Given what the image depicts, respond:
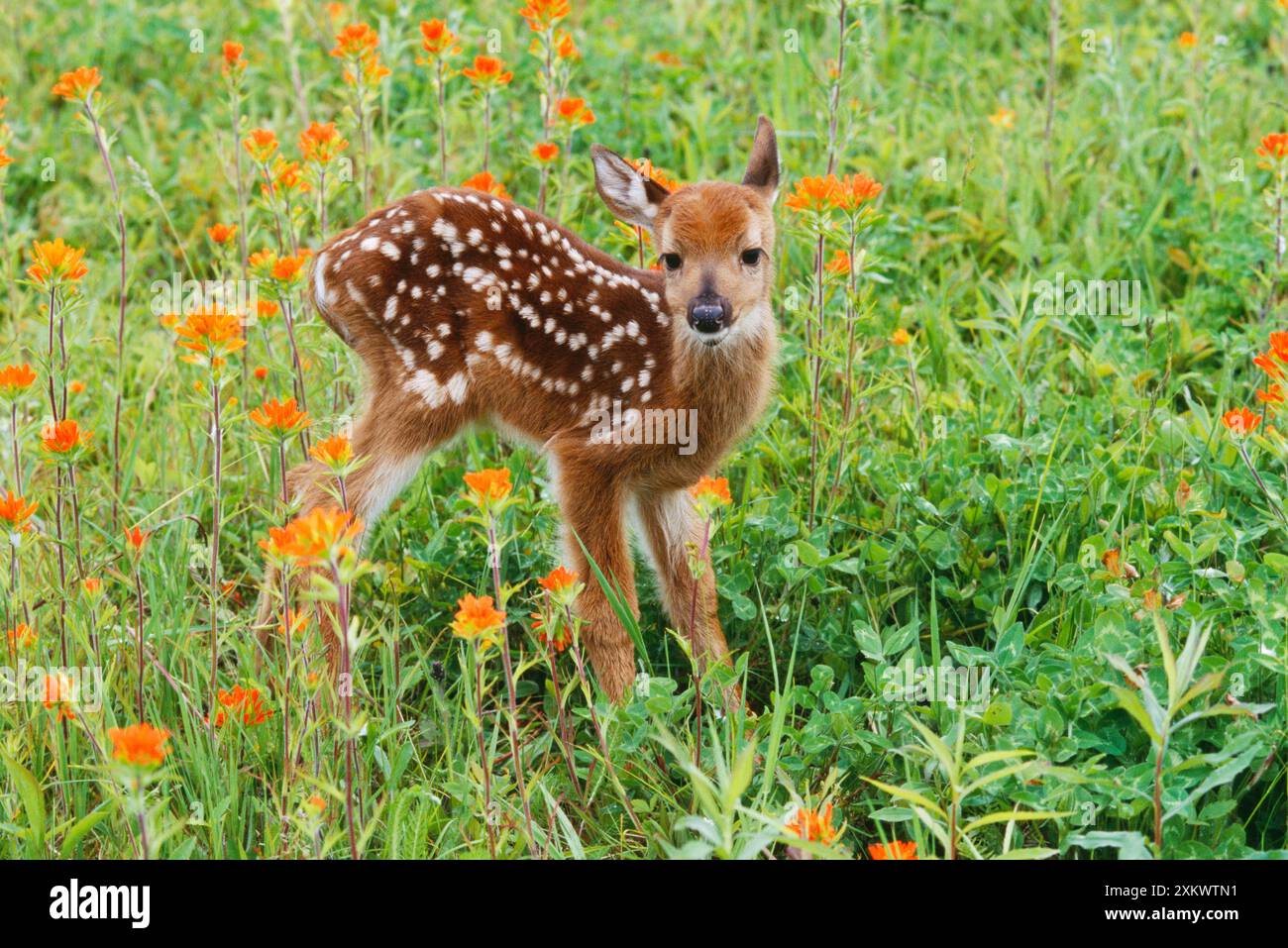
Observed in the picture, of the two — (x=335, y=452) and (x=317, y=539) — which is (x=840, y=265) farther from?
(x=317, y=539)

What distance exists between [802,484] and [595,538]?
747 millimetres

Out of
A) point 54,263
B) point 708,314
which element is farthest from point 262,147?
point 708,314

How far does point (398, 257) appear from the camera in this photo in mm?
4523

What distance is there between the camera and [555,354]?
15.0 ft

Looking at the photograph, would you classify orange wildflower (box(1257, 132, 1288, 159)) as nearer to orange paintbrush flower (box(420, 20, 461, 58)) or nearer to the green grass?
the green grass

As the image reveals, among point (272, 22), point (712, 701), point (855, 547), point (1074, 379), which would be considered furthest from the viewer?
point (272, 22)

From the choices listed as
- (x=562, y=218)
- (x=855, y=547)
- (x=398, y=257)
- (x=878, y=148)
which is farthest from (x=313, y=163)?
(x=878, y=148)

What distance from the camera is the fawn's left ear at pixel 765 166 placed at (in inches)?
177

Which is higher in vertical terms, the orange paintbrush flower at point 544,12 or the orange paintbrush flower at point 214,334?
the orange paintbrush flower at point 544,12

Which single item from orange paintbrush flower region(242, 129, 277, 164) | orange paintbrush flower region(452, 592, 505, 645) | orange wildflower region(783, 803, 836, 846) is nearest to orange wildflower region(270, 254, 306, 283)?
orange paintbrush flower region(242, 129, 277, 164)

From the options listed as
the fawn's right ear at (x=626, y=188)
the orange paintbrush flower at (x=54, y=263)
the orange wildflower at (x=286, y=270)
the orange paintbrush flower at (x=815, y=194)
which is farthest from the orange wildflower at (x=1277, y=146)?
the orange paintbrush flower at (x=54, y=263)

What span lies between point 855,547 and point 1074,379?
137 centimetres

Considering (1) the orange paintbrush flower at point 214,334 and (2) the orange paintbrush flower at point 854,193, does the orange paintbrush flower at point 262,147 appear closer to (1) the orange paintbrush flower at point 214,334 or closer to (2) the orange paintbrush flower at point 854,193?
(1) the orange paintbrush flower at point 214,334

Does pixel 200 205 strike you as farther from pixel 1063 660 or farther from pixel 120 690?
pixel 1063 660
